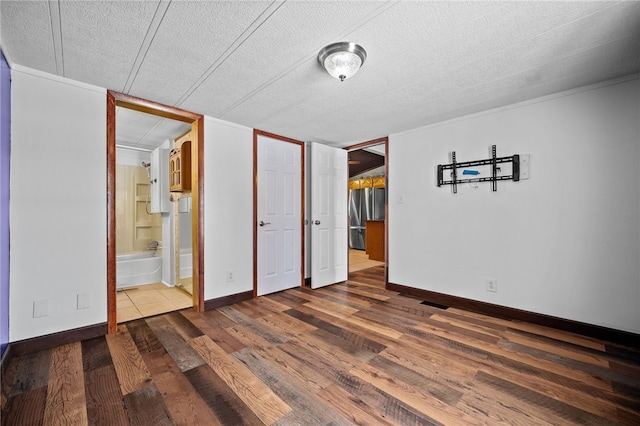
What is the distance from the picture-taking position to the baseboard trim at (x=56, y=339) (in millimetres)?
1939

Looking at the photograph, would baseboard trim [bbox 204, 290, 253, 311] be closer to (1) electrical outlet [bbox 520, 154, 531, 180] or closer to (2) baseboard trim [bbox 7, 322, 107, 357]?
(2) baseboard trim [bbox 7, 322, 107, 357]

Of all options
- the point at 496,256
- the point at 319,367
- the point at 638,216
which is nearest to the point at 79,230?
the point at 319,367

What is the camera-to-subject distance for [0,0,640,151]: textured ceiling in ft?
4.66

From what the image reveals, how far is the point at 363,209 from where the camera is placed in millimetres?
7926

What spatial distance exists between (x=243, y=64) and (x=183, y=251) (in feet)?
9.49

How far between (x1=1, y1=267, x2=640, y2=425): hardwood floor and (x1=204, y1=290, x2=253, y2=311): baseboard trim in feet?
1.05

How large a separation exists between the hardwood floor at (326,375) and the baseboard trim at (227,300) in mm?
319

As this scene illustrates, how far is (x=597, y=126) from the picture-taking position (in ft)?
7.41

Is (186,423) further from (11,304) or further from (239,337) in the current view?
(11,304)

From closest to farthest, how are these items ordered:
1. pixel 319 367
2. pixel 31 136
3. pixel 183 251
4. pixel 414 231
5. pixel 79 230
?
pixel 319 367, pixel 31 136, pixel 79 230, pixel 414 231, pixel 183 251

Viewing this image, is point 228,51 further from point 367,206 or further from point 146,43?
point 367,206

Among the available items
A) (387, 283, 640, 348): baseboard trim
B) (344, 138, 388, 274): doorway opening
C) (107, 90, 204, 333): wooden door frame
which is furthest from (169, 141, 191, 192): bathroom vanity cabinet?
(344, 138, 388, 274): doorway opening

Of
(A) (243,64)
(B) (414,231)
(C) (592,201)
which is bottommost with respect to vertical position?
(B) (414,231)

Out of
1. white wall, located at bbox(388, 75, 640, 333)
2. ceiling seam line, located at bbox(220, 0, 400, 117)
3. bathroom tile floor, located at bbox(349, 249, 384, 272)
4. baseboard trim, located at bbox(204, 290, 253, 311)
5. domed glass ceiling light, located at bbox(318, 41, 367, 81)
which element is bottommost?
bathroom tile floor, located at bbox(349, 249, 384, 272)
